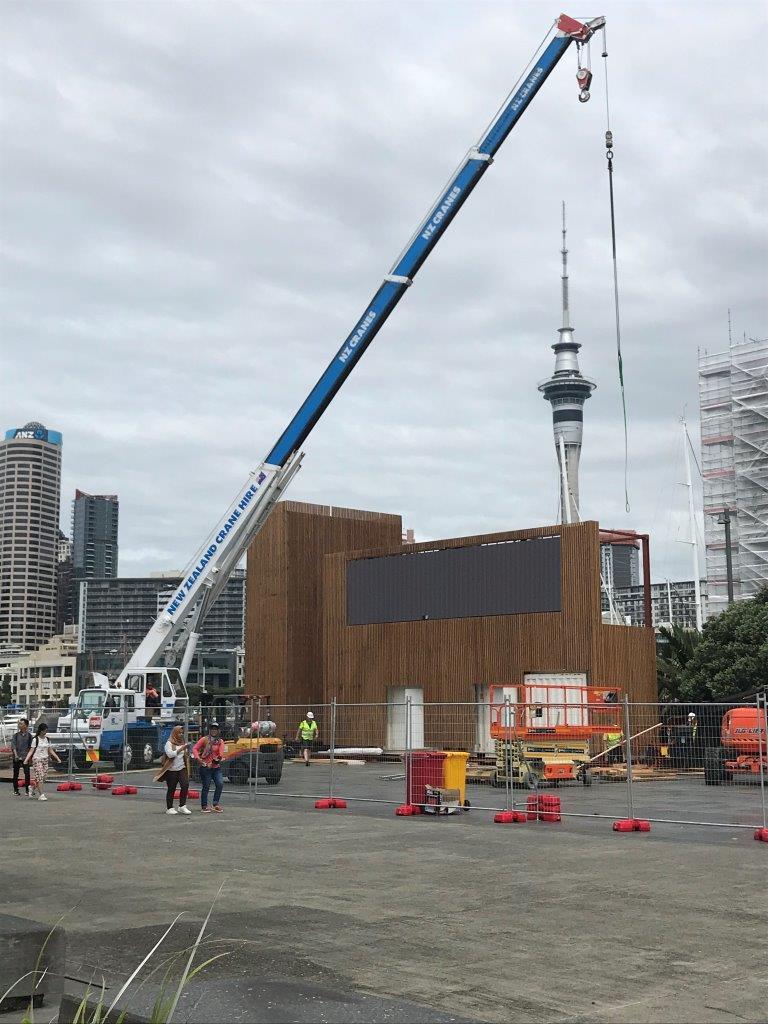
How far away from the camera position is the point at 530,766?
2633 cm

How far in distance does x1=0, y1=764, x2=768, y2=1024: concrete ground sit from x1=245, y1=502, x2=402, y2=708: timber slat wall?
2733cm

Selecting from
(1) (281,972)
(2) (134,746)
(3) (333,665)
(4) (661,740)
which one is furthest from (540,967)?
(3) (333,665)

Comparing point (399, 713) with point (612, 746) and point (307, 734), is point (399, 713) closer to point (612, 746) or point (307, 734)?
point (307, 734)

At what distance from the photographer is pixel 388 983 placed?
7.86 meters

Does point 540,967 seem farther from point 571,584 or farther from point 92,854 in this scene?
point 571,584

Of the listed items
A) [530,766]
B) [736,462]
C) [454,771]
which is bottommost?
[530,766]

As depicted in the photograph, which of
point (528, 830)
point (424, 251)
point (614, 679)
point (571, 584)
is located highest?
point (424, 251)

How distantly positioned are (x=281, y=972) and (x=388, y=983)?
76cm

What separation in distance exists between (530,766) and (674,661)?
23828 millimetres

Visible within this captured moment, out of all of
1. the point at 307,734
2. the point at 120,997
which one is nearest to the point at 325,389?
the point at 307,734

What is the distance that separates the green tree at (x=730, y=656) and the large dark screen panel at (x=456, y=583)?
A: 9136mm

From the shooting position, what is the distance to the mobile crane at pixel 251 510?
30328mm

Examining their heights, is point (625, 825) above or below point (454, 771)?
below

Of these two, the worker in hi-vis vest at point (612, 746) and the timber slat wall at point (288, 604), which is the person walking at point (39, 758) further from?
the timber slat wall at point (288, 604)
